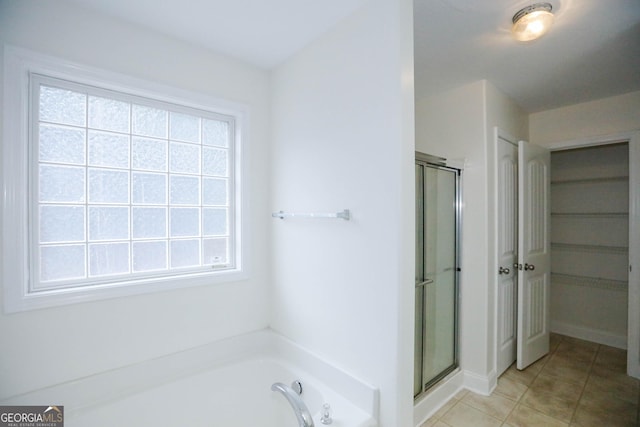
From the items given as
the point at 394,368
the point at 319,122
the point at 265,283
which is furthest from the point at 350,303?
the point at 319,122

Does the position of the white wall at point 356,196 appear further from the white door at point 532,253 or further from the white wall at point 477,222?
the white door at point 532,253

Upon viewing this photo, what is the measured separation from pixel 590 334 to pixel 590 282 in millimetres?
576

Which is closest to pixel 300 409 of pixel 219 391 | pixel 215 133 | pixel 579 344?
pixel 219 391

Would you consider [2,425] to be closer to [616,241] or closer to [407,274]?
[407,274]

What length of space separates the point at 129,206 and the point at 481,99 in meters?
2.69

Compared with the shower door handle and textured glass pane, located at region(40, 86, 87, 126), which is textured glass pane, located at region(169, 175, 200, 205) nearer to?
textured glass pane, located at region(40, 86, 87, 126)

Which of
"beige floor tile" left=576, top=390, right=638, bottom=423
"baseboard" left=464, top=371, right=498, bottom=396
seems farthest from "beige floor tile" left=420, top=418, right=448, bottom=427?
"beige floor tile" left=576, top=390, right=638, bottom=423

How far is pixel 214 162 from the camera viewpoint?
200cm

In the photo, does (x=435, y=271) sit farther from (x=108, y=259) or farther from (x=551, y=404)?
(x=108, y=259)

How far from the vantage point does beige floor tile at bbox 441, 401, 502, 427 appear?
1880 millimetres

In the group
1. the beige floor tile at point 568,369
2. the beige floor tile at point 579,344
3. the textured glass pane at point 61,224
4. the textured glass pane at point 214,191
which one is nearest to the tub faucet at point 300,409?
the textured glass pane at point 214,191

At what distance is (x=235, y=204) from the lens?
2.04 metres

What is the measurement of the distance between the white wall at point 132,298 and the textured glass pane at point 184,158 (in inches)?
14.3

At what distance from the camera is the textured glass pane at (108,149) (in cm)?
155
